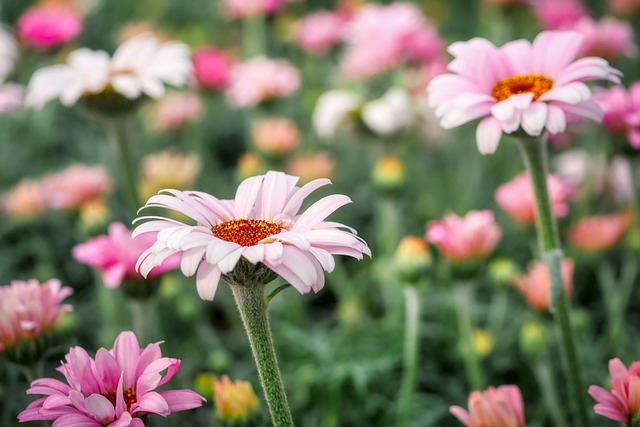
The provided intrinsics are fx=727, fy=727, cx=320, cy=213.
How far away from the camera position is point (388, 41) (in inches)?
91.7

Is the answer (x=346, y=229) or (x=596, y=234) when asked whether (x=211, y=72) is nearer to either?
(x=346, y=229)

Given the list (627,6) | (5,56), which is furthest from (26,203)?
(627,6)

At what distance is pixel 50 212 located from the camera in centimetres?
253

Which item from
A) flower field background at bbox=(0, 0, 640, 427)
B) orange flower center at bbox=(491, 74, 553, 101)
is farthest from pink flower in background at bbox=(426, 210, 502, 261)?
orange flower center at bbox=(491, 74, 553, 101)

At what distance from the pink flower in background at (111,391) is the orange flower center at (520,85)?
705 mm

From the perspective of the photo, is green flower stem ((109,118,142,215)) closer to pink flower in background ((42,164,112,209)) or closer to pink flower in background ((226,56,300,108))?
pink flower in background ((42,164,112,209))

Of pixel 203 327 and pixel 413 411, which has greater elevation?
pixel 203 327

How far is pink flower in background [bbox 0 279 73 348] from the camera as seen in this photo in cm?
120

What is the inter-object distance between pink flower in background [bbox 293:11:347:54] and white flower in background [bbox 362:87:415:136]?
763 millimetres

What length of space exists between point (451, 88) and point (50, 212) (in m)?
1.74

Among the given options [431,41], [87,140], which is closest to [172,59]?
[431,41]

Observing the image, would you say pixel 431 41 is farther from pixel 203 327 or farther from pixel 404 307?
pixel 203 327

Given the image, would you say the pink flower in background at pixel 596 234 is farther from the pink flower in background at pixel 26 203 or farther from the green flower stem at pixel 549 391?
the pink flower in background at pixel 26 203

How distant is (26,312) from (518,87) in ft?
3.02
